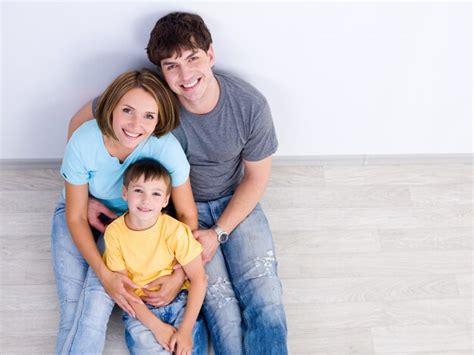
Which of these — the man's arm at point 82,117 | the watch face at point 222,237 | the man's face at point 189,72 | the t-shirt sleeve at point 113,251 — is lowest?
the watch face at point 222,237

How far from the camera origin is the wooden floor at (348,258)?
203cm

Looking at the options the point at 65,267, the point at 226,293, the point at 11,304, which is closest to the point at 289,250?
the point at 226,293

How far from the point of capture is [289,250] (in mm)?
2193

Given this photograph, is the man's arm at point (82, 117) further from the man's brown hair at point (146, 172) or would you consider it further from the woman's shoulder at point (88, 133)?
Answer: the man's brown hair at point (146, 172)

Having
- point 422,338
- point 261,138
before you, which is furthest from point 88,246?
point 422,338

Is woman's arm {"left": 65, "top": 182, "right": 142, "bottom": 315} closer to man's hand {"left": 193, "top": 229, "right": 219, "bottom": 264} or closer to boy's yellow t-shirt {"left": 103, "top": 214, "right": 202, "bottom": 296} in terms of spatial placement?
boy's yellow t-shirt {"left": 103, "top": 214, "right": 202, "bottom": 296}

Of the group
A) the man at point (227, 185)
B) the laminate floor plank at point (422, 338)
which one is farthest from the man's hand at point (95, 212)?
the laminate floor plank at point (422, 338)

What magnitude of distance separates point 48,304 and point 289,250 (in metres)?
0.81

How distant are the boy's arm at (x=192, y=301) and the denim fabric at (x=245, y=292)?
0.22 feet

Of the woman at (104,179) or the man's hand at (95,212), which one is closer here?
the woman at (104,179)

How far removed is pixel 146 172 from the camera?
5.62 ft

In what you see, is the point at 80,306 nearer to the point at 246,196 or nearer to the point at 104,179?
the point at 104,179

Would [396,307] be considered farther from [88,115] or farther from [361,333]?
[88,115]

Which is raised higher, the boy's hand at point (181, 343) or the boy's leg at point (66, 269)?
the boy's leg at point (66, 269)
